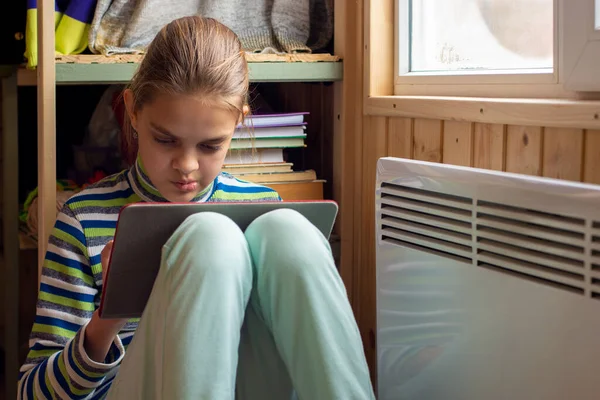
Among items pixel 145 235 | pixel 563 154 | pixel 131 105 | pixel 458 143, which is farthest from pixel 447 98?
pixel 145 235

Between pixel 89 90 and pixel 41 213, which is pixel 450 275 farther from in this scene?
pixel 89 90

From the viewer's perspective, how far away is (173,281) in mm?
939

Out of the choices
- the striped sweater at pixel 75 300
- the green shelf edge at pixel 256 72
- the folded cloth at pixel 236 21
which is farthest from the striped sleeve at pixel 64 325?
the folded cloth at pixel 236 21

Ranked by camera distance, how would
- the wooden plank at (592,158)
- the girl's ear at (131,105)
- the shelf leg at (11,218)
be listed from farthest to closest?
the shelf leg at (11,218)
the girl's ear at (131,105)
the wooden plank at (592,158)

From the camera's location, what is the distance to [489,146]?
133 cm

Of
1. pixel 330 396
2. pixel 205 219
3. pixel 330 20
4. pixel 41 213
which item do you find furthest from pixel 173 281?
pixel 330 20

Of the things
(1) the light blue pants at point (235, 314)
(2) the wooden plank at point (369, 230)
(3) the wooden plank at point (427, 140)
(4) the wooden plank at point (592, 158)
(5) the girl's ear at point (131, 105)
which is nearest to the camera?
(1) the light blue pants at point (235, 314)

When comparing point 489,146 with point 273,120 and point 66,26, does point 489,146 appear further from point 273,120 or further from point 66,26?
point 66,26

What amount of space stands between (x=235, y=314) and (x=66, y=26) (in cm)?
91

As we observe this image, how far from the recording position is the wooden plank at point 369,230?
171 centimetres

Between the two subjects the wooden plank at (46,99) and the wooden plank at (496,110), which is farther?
the wooden plank at (46,99)

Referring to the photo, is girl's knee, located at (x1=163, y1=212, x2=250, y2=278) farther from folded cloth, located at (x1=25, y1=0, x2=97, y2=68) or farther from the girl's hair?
folded cloth, located at (x1=25, y1=0, x2=97, y2=68)

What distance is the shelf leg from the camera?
78.4 inches

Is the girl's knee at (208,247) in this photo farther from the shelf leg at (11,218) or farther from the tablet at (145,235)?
the shelf leg at (11,218)
